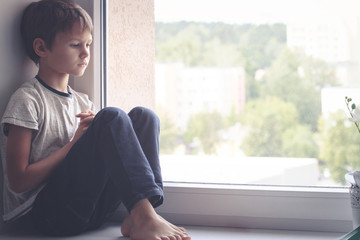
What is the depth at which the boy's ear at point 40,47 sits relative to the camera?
1.23 m

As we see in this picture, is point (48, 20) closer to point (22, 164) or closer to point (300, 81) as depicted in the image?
point (22, 164)

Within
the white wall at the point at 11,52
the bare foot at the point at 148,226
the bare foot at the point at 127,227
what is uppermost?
the white wall at the point at 11,52

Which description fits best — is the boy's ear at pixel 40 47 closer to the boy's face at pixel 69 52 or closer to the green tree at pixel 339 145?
the boy's face at pixel 69 52

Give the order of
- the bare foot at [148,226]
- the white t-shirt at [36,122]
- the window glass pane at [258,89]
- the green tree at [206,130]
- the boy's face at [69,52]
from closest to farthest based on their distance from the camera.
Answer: the bare foot at [148,226] < the white t-shirt at [36,122] < the boy's face at [69,52] < the window glass pane at [258,89] < the green tree at [206,130]

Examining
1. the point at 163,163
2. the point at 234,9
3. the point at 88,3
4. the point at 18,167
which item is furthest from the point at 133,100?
the point at 18,167

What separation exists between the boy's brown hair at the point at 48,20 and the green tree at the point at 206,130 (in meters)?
0.53

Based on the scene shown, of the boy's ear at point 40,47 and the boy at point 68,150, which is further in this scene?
the boy's ear at point 40,47

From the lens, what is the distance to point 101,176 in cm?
111

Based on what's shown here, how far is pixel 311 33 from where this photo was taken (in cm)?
137

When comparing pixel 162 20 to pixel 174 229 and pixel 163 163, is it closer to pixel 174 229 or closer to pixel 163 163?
pixel 163 163

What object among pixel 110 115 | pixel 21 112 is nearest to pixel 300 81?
pixel 110 115

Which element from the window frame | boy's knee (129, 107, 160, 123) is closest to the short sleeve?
boy's knee (129, 107, 160, 123)

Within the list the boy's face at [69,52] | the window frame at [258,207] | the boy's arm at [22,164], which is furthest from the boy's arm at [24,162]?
the window frame at [258,207]

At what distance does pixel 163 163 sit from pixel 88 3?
2.10 ft
